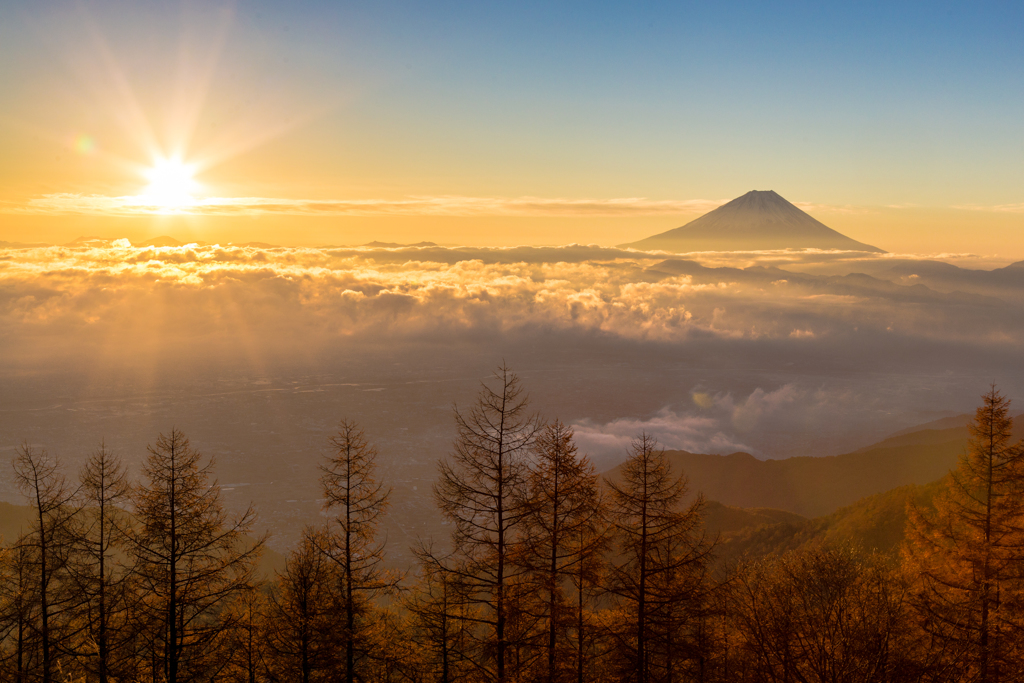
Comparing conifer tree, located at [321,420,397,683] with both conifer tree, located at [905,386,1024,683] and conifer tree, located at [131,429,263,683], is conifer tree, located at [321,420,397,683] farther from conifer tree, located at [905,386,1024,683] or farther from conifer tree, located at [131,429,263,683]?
conifer tree, located at [905,386,1024,683]

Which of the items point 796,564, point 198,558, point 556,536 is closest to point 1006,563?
point 556,536

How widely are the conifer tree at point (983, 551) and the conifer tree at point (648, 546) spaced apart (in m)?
8.46

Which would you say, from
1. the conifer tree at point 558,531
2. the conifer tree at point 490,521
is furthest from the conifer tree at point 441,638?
the conifer tree at point 558,531

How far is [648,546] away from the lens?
18906 millimetres

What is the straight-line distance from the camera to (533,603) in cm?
1819

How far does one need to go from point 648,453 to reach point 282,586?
13.7 m

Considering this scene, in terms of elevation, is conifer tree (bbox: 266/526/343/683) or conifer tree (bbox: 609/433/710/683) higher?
conifer tree (bbox: 609/433/710/683)

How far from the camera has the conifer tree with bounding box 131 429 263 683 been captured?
63.7ft

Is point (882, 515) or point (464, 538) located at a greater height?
point (464, 538)

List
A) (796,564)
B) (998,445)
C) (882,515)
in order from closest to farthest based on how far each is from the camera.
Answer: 1. (998,445)
2. (796,564)
3. (882,515)

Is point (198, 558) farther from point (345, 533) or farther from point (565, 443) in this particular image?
point (565, 443)

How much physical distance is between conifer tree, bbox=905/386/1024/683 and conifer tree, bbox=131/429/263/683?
22581 mm

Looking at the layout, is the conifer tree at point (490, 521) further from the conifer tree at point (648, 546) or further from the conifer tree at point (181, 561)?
the conifer tree at point (181, 561)

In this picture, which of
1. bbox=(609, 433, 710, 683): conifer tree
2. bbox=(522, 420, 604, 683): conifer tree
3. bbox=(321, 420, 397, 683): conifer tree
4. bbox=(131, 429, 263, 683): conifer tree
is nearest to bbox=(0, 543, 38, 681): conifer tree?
bbox=(131, 429, 263, 683): conifer tree
